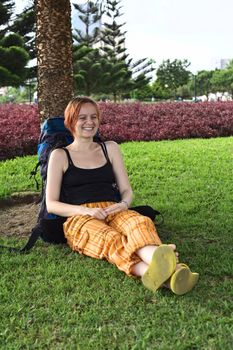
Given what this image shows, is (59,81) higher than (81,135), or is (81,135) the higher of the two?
(59,81)

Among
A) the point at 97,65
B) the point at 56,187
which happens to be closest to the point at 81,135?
the point at 56,187

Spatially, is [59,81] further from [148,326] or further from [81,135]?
[148,326]

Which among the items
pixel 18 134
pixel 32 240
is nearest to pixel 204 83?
pixel 18 134

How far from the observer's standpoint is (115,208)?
3.06 metres

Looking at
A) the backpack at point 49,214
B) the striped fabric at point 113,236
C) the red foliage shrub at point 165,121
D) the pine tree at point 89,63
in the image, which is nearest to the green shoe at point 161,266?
the striped fabric at point 113,236

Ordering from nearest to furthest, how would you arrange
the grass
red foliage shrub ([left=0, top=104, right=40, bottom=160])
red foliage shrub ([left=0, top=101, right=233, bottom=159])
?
the grass
red foliage shrub ([left=0, top=104, right=40, bottom=160])
red foliage shrub ([left=0, top=101, right=233, bottom=159])

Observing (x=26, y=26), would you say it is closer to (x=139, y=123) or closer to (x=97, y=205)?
(x=139, y=123)

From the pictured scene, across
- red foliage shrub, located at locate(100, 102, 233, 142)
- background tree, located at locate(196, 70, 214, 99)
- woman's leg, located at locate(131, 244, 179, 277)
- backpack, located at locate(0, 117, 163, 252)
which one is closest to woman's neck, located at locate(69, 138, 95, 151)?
backpack, located at locate(0, 117, 163, 252)

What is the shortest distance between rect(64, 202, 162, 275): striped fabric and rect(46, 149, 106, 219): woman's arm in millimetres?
40

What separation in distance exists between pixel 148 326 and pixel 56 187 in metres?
1.20

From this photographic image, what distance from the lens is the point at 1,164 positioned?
6.52m

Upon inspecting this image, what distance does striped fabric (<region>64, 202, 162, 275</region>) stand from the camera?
2646 millimetres

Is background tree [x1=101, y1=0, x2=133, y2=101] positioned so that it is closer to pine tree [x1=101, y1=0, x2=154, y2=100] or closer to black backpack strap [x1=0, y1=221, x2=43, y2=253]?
pine tree [x1=101, y1=0, x2=154, y2=100]

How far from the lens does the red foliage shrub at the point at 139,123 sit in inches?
296
